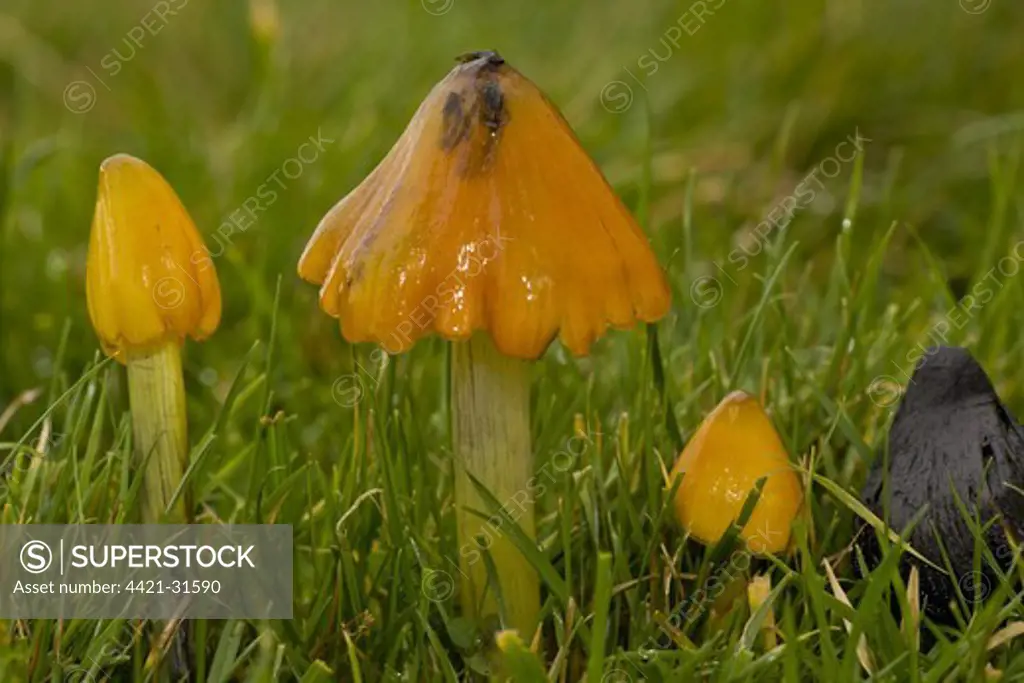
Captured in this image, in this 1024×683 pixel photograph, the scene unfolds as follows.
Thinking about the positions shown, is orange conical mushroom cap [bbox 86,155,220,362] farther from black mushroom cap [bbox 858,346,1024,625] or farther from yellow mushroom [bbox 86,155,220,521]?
black mushroom cap [bbox 858,346,1024,625]

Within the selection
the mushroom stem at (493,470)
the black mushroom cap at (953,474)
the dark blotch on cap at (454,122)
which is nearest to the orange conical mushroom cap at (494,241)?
the dark blotch on cap at (454,122)

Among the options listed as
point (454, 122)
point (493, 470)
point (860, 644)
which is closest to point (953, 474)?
point (860, 644)

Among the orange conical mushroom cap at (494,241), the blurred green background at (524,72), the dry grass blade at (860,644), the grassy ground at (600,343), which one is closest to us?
the orange conical mushroom cap at (494,241)

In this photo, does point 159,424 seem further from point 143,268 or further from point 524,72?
point 524,72

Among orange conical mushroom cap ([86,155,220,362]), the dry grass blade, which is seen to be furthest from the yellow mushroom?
the dry grass blade

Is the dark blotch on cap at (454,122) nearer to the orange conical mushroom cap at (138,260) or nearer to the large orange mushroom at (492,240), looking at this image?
the large orange mushroom at (492,240)
